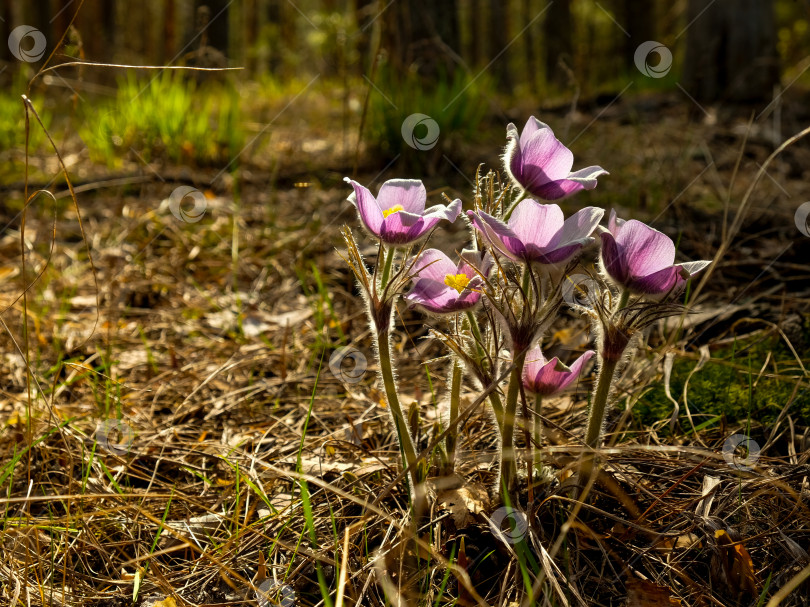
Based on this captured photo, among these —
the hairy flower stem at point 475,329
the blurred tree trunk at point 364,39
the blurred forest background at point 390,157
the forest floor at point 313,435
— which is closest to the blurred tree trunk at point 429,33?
the blurred forest background at point 390,157

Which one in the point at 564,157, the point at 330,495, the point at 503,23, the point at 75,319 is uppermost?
the point at 503,23

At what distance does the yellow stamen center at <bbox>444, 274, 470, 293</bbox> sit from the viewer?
3.59 ft

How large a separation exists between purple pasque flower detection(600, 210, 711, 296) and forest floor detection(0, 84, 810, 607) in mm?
260

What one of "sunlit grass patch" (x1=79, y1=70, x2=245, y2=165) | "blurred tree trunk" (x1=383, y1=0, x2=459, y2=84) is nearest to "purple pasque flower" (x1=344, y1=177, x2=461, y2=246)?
"sunlit grass patch" (x1=79, y1=70, x2=245, y2=165)

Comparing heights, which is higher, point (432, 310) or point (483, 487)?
point (432, 310)

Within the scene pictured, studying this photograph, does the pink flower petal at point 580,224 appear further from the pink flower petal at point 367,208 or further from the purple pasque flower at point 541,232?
the pink flower petal at point 367,208

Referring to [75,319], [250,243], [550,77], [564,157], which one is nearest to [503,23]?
[550,77]

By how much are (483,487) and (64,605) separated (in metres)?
0.75

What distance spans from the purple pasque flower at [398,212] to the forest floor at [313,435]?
41 centimetres

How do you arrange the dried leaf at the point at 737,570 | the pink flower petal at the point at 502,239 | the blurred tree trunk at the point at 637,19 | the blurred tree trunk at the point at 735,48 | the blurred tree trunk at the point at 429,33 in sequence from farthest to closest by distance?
the blurred tree trunk at the point at 637,19, the blurred tree trunk at the point at 735,48, the blurred tree trunk at the point at 429,33, the dried leaf at the point at 737,570, the pink flower petal at the point at 502,239

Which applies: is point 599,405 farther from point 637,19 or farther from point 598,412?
point 637,19

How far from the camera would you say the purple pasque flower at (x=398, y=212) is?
1058 mm

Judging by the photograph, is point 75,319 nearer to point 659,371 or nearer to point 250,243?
point 250,243

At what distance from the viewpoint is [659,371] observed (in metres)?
1.74
